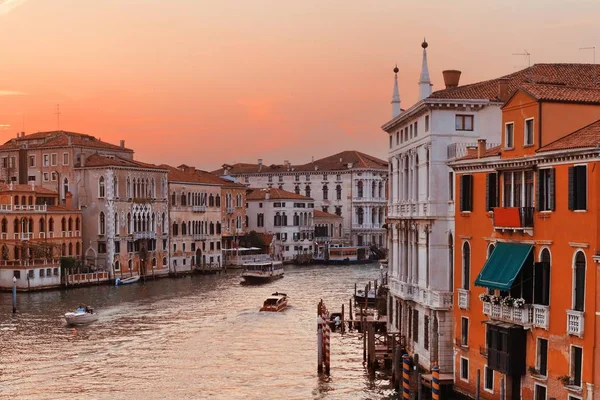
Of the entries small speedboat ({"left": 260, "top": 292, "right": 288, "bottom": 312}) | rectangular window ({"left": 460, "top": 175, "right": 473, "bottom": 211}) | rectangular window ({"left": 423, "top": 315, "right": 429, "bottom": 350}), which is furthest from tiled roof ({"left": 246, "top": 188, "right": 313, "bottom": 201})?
rectangular window ({"left": 460, "top": 175, "right": 473, "bottom": 211})

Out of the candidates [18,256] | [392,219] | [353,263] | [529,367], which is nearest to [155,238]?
[18,256]

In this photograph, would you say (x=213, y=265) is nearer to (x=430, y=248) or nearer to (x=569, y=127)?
(x=430, y=248)

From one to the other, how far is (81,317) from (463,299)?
1687 centimetres

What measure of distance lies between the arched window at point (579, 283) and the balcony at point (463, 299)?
12.3 ft

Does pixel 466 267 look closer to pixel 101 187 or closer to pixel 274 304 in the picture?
pixel 274 304

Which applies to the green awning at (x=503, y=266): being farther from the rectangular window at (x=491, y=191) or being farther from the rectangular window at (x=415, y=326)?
the rectangular window at (x=415, y=326)

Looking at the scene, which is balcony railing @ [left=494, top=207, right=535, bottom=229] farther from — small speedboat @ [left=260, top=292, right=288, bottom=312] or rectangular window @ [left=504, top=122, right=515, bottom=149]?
small speedboat @ [left=260, top=292, right=288, bottom=312]

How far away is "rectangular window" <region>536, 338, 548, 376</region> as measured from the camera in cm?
1384

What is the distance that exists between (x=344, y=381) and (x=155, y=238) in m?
33.2

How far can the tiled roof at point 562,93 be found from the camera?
14312 millimetres

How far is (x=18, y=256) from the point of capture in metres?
43.1

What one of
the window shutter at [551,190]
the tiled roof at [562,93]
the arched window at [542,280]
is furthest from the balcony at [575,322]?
the tiled roof at [562,93]

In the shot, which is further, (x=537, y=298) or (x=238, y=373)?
(x=238, y=373)

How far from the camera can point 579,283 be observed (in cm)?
1300
